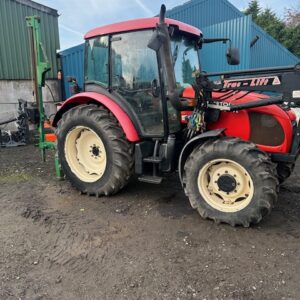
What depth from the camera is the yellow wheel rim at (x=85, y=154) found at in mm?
4611

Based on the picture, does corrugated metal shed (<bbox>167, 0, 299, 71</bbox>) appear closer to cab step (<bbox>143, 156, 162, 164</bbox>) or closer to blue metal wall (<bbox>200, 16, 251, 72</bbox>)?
blue metal wall (<bbox>200, 16, 251, 72</bbox>)

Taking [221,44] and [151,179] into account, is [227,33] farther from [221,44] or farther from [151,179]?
[151,179]

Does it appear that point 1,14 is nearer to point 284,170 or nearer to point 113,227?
point 113,227

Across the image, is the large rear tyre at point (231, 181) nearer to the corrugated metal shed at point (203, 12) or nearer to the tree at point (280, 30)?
the corrugated metal shed at point (203, 12)

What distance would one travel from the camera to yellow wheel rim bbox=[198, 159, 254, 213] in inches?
134

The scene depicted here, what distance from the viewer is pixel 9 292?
8.40ft

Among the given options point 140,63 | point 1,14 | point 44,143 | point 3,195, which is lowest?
point 3,195

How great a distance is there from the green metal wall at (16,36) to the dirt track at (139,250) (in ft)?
19.9

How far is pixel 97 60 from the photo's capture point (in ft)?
14.8

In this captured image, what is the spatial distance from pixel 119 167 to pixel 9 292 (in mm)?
1981

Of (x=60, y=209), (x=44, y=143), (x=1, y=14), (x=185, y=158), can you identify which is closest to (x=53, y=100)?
(x=1, y=14)

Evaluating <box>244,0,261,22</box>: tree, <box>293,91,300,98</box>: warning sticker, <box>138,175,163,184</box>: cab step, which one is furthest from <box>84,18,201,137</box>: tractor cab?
<box>244,0,261,22</box>: tree

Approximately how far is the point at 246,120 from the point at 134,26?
5.76ft

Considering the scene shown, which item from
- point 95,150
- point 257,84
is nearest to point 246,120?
point 257,84
